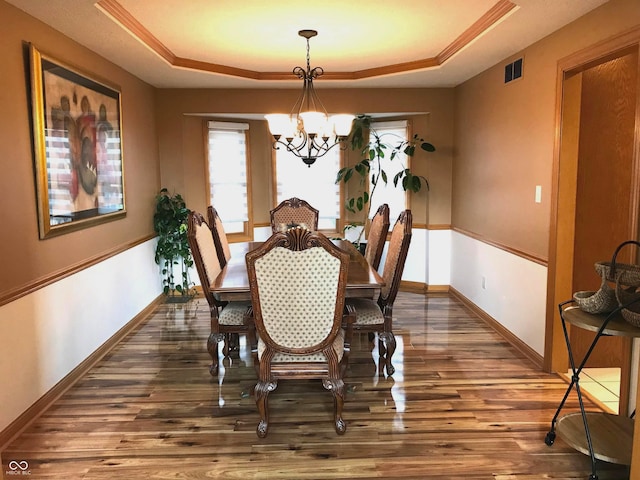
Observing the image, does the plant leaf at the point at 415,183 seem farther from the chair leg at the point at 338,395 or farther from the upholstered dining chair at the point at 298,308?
the chair leg at the point at 338,395

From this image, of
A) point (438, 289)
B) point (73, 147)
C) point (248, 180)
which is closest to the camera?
point (73, 147)

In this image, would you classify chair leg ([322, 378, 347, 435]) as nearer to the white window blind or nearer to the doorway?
the doorway

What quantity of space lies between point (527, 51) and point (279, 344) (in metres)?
2.93

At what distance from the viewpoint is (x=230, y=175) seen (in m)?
6.13

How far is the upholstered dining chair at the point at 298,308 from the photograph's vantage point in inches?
97.8

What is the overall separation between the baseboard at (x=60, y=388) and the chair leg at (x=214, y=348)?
0.91 meters

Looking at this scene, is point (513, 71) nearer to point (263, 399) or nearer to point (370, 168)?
point (370, 168)

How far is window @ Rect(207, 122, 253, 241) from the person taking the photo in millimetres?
5969

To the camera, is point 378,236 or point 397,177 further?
point 397,177

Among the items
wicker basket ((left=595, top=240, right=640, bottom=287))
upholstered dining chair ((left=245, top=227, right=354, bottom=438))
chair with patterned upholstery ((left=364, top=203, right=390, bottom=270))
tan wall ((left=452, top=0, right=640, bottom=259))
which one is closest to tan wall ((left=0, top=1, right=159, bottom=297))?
upholstered dining chair ((left=245, top=227, right=354, bottom=438))

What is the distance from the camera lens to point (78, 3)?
281 centimetres

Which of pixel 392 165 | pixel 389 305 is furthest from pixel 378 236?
pixel 392 165

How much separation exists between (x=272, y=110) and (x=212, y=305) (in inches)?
118
